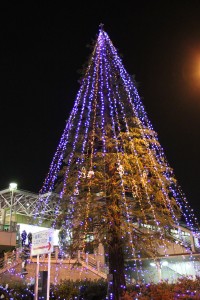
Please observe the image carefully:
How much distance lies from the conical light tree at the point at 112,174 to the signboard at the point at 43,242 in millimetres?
2701

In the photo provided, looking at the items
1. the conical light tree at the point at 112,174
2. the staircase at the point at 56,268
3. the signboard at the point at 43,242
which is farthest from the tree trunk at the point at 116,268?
the staircase at the point at 56,268

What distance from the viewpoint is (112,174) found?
1357 cm

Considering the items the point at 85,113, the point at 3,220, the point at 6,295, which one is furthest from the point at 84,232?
the point at 3,220

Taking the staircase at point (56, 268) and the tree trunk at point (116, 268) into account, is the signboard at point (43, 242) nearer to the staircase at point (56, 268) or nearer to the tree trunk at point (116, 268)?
the tree trunk at point (116, 268)

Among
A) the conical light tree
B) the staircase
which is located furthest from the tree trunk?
the staircase

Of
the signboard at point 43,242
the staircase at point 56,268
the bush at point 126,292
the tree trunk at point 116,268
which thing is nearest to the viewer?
the bush at point 126,292

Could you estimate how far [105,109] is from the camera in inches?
576

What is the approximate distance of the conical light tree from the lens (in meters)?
12.7

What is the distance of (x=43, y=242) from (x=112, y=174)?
4589 millimetres

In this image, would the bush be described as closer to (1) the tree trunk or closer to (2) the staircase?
(1) the tree trunk

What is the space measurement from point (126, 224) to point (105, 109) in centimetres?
514

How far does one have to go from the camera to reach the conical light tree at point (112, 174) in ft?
41.7

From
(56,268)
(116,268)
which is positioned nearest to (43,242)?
(116,268)

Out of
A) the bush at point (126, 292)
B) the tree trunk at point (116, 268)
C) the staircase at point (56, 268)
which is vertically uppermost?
the staircase at point (56, 268)
